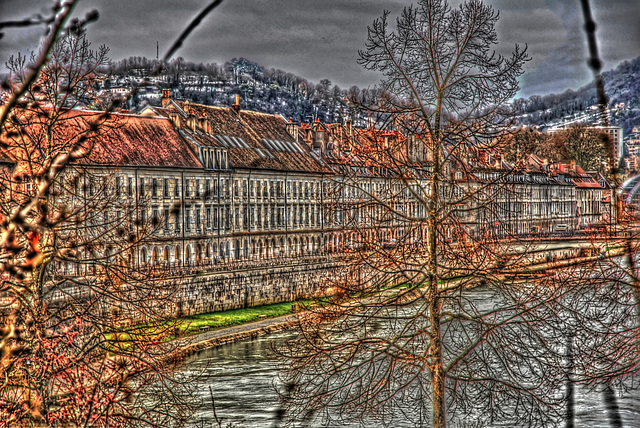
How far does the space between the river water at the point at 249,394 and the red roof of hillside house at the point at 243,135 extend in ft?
101

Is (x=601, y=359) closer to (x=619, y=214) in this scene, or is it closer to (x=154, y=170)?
(x=619, y=214)

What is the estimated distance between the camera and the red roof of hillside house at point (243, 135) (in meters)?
75.9

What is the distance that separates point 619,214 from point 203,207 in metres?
51.8

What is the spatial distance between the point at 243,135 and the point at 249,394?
49202 millimetres

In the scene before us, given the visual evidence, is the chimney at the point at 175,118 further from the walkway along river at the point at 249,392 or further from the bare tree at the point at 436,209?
the bare tree at the point at 436,209

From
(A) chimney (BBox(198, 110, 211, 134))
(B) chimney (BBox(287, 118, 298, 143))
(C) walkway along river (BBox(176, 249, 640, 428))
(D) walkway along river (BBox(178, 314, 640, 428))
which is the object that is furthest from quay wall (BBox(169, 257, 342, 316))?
(B) chimney (BBox(287, 118, 298, 143))

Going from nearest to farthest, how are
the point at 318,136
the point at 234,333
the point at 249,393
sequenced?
the point at 249,393 < the point at 234,333 < the point at 318,136

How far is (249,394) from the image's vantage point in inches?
1430

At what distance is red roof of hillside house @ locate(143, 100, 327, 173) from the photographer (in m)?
75.9

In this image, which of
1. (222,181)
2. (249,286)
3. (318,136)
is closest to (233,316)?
(249,286)

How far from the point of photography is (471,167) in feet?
60.0

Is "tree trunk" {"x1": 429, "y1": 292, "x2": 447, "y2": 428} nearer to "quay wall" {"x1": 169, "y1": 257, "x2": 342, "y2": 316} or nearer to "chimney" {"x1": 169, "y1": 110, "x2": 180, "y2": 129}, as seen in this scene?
"quay wall" {"x1": 169, "y1": 257, "x2": 342, "y2": 316}

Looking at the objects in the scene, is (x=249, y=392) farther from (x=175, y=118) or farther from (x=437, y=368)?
(x=175, y=118)

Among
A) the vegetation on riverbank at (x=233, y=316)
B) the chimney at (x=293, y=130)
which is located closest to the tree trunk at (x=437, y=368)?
the vegetation on riverbank at (x=233, y=316)
